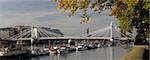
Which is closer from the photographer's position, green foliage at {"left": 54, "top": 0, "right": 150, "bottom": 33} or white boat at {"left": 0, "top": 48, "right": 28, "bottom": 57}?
green foliage at {"left": 54, "top": 0, "right": 150, "bottom": 33}

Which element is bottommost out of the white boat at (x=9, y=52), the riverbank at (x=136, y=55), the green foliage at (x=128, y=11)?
the white boat at (x=9, y=52)

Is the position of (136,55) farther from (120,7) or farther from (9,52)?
(9,52)

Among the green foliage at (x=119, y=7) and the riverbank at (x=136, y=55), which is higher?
the green foliage at (x=119, y=7)

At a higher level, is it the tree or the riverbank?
the tree

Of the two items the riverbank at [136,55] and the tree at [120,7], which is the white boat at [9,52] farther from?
the tree at [120,7]

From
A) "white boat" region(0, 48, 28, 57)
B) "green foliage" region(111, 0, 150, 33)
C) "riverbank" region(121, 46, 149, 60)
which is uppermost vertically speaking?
"green foliage" region(111, 0, 150, 33)

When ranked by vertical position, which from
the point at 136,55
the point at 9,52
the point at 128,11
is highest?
the point at 128,11

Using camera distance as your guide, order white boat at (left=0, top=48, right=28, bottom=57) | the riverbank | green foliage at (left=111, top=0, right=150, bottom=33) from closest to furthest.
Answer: green foliage at (left=111, top=0, right=150, bottom=33)
the riverbank
white boat at (left=0, top=48, right=28, bottom=57)

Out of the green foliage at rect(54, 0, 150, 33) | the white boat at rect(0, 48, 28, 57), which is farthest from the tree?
the white boat at rect(0, 48, 28, 57)

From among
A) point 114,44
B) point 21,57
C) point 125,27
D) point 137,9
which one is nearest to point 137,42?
point 125,27

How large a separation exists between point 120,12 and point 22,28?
59.6m

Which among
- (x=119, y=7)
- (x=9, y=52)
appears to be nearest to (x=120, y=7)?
(x=119, y=7)

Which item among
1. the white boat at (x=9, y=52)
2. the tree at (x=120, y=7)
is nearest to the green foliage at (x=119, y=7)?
the tree at (x=120, y=7)

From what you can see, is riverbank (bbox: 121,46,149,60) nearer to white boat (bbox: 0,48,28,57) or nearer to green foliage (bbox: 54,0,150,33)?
green foliage (bbox: 54,0,150,33)
